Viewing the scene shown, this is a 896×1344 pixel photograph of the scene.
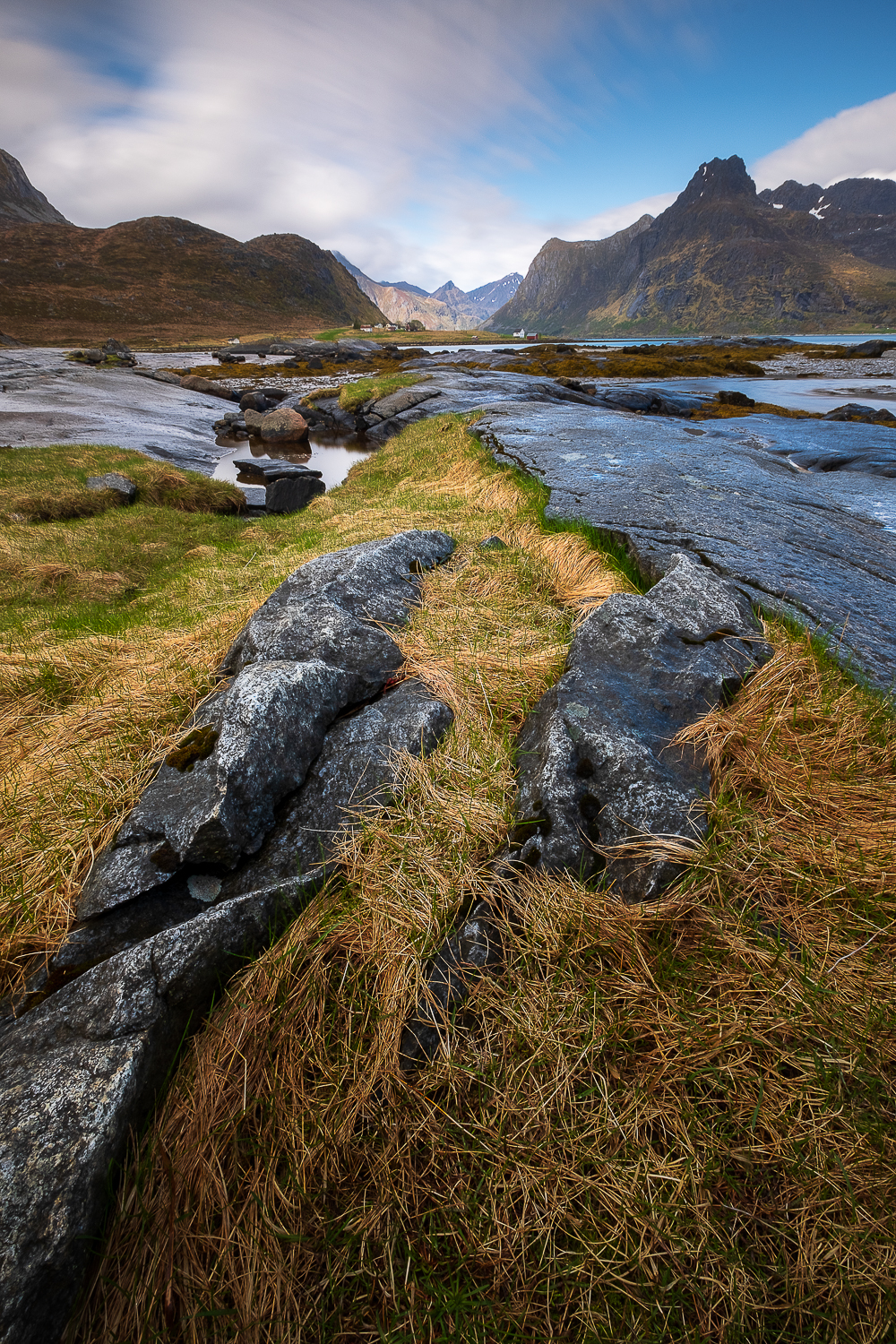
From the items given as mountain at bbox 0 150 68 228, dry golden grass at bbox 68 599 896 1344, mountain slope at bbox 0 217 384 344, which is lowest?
dry golden grass at bbox 68 599 896 1344

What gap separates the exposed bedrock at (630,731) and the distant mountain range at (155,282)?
8817cm

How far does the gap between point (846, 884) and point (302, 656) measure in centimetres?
280

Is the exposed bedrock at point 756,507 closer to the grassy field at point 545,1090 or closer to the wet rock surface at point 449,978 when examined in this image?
the grassy field at point 545,1090

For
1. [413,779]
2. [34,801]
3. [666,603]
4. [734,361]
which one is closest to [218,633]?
[34,801]

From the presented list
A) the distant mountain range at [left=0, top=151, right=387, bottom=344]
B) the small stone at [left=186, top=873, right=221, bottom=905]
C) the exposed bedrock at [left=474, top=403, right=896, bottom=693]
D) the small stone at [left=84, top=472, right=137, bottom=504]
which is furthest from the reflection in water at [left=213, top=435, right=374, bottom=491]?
the distant mountain range at [left=0, top=151, right=387, bottom=344]

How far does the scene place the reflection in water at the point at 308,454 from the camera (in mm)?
16203

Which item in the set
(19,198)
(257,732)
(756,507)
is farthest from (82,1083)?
(19,198)

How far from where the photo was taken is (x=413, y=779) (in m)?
2.58

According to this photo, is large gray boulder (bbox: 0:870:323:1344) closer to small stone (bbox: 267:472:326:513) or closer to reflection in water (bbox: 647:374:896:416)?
small stone (bbox: 267:472:326:513)

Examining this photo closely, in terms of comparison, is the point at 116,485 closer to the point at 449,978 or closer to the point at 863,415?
the point at 449,978

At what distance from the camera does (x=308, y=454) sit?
65.4ft

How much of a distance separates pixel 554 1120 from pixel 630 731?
4.92 feet

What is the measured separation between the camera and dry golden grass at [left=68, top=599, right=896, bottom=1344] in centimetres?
135

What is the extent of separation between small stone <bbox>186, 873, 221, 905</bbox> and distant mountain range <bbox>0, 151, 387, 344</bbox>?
88.0 meters
